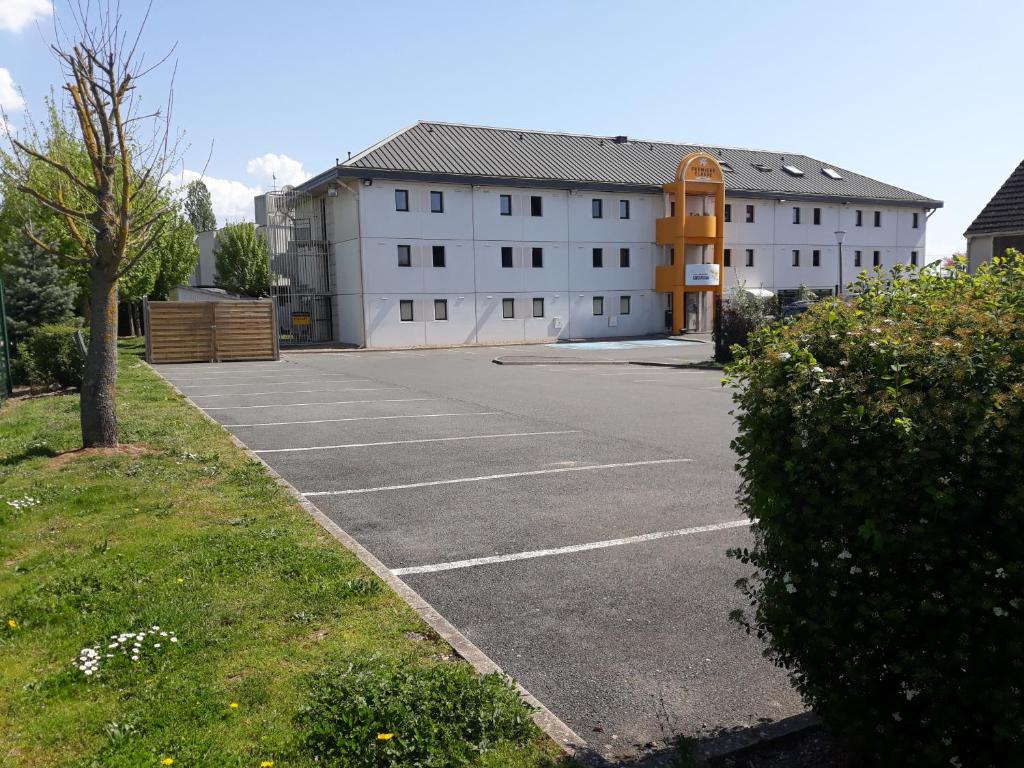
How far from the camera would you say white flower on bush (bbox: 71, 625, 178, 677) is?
4.13m

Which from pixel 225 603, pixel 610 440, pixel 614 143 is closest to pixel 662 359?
pixel 610 440

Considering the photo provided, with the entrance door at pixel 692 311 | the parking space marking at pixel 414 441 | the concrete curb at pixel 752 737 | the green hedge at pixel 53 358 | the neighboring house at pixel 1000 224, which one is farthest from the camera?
the entrance door at pixel 692 311

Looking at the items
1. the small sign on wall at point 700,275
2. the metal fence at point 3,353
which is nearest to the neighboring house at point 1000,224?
the small sign on wall at point 700,275

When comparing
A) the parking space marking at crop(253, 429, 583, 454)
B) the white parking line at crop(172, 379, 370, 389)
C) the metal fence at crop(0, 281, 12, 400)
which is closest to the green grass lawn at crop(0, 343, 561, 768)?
the parking space marking at crop(253, 429, 583, 454)

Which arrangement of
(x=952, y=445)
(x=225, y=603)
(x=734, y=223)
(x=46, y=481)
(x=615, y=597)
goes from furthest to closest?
(x=734, y=223) < (x=46, y=481) < (x=615, y=597) < (x=225, y=603) < (x=952, y=445)

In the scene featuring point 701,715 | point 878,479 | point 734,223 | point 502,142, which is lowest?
point 701,715

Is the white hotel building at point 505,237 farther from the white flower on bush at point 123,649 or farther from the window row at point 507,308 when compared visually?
the white flower on bush at point 123,649

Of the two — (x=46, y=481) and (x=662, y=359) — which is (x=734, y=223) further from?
(x=46, y=481)

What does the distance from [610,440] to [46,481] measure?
7.03 meters

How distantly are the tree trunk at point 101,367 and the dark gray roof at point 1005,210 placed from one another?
66.0ft

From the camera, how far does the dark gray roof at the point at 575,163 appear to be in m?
37.9

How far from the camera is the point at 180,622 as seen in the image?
185 inches

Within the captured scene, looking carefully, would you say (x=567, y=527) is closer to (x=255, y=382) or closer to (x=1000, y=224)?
(x=255, y=382)

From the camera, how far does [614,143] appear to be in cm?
4734
